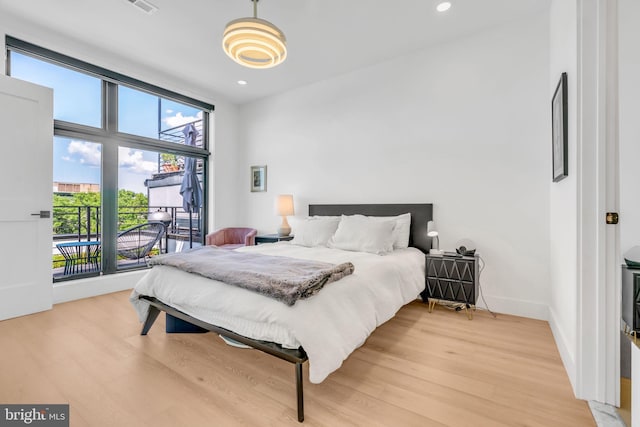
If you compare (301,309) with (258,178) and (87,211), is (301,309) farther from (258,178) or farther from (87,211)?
(258,178)

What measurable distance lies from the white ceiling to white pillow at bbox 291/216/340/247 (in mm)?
2027

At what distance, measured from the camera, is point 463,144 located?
3.11 metres

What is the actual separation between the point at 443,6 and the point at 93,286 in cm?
482

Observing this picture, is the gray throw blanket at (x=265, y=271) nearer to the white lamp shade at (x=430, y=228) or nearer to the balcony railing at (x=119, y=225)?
the white lamp shade at (x=430, y=228)

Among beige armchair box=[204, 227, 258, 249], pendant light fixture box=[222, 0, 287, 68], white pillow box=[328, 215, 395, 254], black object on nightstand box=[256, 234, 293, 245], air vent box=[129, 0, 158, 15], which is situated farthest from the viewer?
beige armchair box=[204, 227, 258, 249]

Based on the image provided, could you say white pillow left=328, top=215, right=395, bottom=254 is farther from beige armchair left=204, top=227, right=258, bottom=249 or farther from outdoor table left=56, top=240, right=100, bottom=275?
outdoor table left=56, top=240, right=100, bottom=275

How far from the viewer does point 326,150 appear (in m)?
4.12

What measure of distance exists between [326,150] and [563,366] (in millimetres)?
3302

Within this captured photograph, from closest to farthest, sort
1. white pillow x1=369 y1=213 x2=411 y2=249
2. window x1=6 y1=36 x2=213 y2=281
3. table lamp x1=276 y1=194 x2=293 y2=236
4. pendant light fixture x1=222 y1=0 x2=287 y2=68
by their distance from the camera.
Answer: pendant light fixture x1=222 y1=0 x2=287 y2=68 → white pillow x1=369 y1=213 x2=411 y2=249 → window x1=6 y1=36 x2=213 y2=281 → table lamp x1=276 y1=194 x2=293 y2=236

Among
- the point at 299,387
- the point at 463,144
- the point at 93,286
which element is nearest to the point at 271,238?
the point at 93,286

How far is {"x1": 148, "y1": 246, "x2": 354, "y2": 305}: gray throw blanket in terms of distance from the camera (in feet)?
5.09

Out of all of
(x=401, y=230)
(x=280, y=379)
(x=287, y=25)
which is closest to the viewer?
(x=280, y=379)

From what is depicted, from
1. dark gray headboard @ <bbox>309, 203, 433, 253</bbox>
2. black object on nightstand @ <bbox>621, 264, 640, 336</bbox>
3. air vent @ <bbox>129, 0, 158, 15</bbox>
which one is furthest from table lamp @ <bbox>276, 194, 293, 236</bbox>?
black object on nightstand @ <bbox>621, 264, 640, 336</bbox>

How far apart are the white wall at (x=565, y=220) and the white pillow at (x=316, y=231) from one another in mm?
2081
